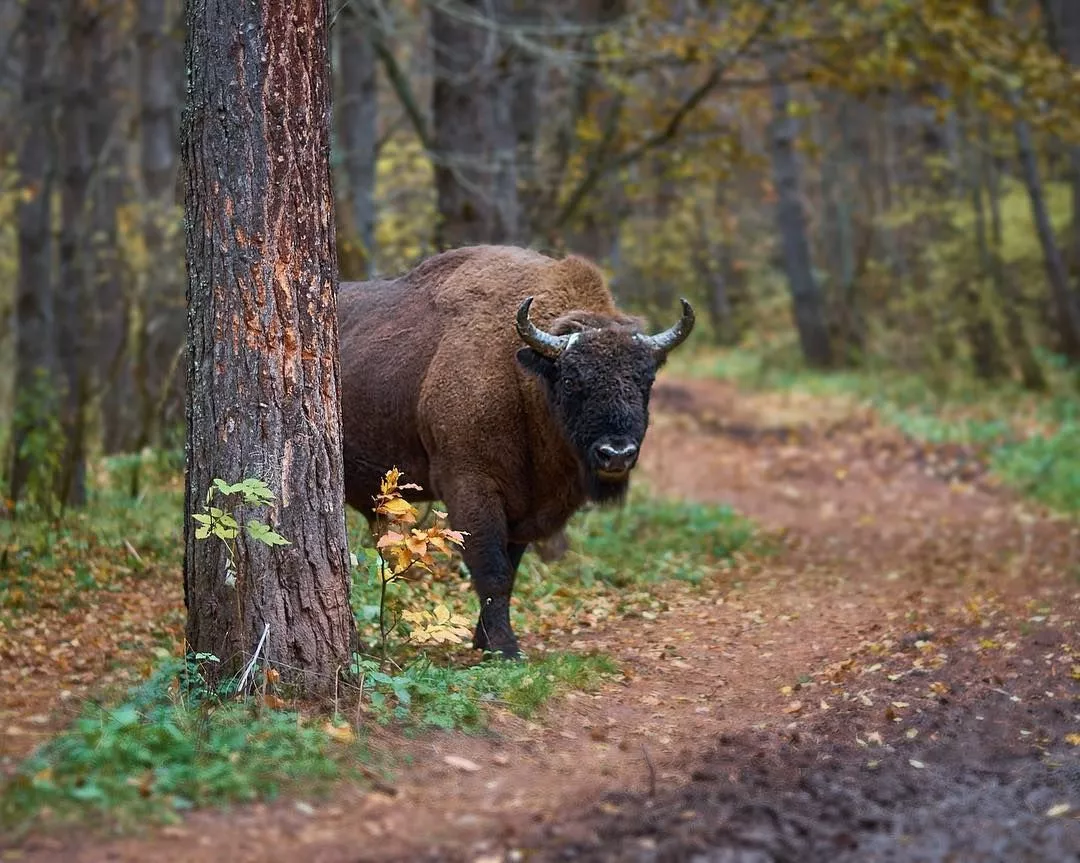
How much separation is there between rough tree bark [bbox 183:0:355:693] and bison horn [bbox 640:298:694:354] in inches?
99.9

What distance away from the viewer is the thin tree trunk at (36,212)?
14.8m

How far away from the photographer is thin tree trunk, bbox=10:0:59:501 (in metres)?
14.8

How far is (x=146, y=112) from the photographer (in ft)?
68.6

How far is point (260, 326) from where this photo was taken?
6.02m

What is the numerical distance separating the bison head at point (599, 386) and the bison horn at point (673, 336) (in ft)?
0.03

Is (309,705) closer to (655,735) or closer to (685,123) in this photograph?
(655,735)

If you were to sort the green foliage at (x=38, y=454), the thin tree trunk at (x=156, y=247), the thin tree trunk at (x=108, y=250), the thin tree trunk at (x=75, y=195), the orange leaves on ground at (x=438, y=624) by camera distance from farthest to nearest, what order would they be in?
the thin tree trunk at (x=108, y=250) → the thin tree trunk at (x=75, y=195) → the thin tree trunk at (x=156, y=247) → the green foliage at (x=38, y=454) → the orange leaves on ground at (x=438, y=624)

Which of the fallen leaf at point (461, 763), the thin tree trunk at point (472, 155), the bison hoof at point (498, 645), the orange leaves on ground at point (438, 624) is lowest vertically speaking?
the bison hoof at point (498, 645)

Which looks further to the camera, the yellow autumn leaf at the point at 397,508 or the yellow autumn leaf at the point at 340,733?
the yellow autumn leaf at the point at 397,508

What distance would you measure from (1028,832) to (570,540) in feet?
21.7

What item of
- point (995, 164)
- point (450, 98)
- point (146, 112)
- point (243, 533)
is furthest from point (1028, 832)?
point (995, 164)

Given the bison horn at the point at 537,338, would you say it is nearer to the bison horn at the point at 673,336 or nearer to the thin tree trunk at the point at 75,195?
the bison horn at the point at 673,336

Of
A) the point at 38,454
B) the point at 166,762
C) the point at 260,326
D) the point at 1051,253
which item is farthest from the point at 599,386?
the point at 1051,253

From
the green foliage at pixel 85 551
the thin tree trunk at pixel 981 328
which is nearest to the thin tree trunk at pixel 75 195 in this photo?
the green foliage at pixel 85 551
